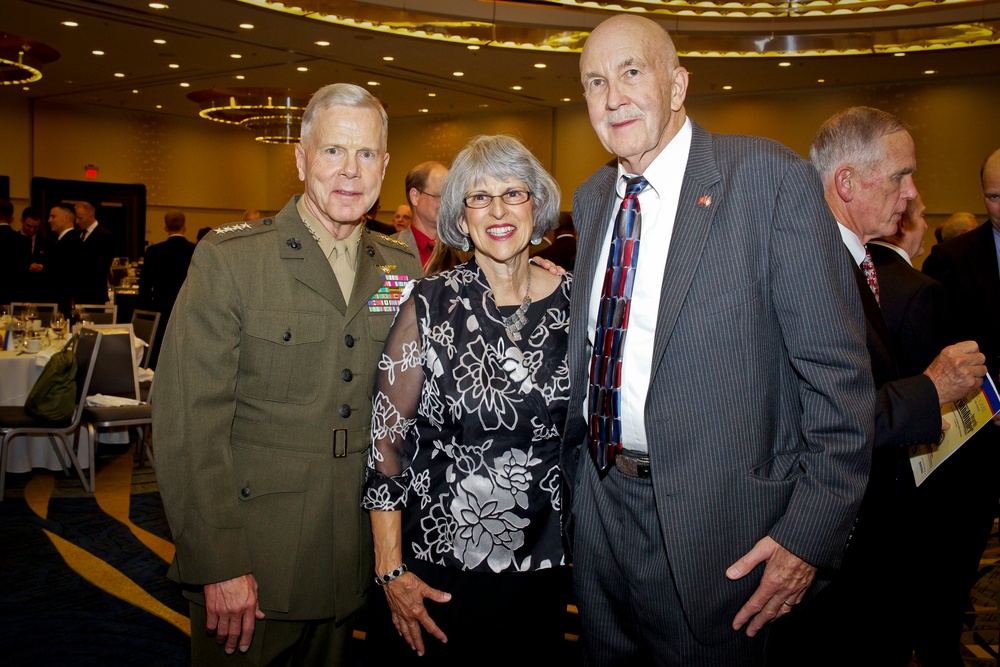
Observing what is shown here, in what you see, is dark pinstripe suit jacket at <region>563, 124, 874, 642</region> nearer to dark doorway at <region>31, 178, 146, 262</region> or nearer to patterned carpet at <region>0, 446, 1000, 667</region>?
patterned carpet at <region>0, 446, 1000, 667</region>

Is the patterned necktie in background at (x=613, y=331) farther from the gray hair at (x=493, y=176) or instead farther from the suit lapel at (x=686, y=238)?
the gray hair at (x=493, y=176)

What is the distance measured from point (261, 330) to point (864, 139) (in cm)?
163

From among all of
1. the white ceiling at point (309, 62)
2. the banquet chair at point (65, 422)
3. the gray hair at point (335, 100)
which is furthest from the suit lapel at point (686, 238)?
the white ceiling at point (309, 62)

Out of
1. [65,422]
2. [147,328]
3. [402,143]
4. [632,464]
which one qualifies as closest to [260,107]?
[402,143]

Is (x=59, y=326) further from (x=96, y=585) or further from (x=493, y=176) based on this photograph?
(x=493, y=176)

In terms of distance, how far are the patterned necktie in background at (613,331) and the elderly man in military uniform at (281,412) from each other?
1.87 feet

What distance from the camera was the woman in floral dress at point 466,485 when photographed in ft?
6.27

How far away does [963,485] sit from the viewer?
281 cm

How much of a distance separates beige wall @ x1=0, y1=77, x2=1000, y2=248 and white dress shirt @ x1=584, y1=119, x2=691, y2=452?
10467 mm

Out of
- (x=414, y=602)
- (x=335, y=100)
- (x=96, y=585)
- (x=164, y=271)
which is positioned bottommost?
(x=96, y=585)

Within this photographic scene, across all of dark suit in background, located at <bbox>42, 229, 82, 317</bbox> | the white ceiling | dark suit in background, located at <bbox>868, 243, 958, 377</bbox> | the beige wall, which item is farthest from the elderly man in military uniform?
the beige wall

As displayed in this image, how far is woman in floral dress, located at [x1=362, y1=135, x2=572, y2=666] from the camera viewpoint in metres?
1.91

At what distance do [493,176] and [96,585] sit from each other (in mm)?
3363

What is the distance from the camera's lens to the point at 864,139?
2.20 meters
